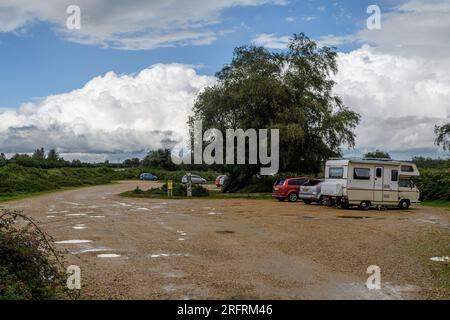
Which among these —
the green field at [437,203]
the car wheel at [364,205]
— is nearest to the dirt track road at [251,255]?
the car wheel at [364,205]

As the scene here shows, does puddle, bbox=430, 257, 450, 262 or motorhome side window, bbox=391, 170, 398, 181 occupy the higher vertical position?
motorhome side window, bbox=391, 170, 398, 181

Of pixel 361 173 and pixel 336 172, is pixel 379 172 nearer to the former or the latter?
pixel 361 173

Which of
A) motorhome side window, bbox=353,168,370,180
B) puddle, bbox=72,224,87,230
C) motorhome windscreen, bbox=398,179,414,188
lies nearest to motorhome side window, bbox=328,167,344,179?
motorhome side window, bbox=353,168,370,180

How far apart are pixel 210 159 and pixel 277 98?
7.36 metres

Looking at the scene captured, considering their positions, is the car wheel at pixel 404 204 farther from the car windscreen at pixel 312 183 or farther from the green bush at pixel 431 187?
the green bush at pixel 431 187

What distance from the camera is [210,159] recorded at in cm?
4188

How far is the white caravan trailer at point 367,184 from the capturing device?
26.5 m

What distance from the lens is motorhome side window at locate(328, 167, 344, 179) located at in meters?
26.8

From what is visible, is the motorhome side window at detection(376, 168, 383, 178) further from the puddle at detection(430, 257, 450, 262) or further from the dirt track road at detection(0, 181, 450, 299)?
the puddle at detection(430, 257, 450, 262)

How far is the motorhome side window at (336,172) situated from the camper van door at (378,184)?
6.05 ft

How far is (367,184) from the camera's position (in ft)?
88.2

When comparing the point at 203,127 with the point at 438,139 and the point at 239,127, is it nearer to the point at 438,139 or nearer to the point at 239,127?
the point at 239,127

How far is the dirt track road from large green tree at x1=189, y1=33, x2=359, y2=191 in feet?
58.7
